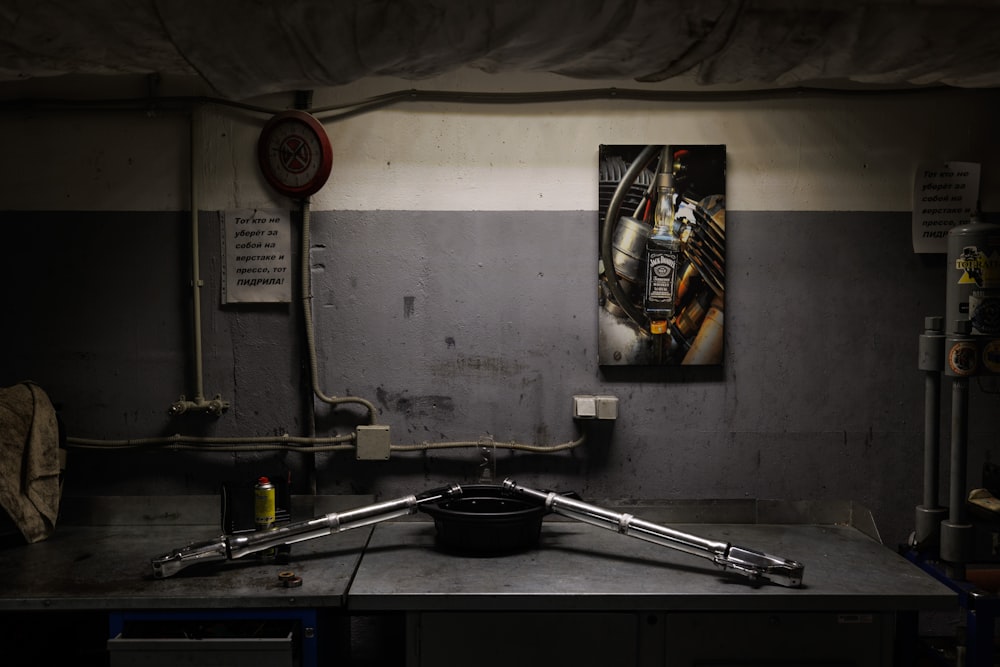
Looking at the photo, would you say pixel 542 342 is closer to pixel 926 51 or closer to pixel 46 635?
pixel 926 51

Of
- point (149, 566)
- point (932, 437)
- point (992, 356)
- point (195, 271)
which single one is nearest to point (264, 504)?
point (149, 566)

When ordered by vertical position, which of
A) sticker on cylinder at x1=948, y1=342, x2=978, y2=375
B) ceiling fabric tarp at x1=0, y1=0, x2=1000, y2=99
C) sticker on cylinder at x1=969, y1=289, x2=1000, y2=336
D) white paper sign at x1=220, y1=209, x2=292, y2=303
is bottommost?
sticker on cylinder at x1=948, y1=342, x2=978, y2=375

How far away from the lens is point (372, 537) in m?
2.28

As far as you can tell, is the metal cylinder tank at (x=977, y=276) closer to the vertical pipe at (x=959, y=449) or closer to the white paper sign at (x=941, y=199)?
the vertical pipe at (x=959, y=449)

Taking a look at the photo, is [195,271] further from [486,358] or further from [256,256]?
[486,358]

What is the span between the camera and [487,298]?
242cm

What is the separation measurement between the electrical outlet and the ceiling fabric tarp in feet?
3.61

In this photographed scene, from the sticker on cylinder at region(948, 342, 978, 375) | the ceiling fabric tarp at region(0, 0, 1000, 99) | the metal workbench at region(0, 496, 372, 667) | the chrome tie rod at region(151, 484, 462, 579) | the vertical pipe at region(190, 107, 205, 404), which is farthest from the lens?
the vertical pipe at region(190, 107, 205, 404)

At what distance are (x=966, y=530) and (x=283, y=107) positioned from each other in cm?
248

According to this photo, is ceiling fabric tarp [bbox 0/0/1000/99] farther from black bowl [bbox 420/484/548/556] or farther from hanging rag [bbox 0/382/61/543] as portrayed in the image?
black bowl [bbox 420/484/548/556]

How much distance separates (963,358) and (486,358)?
144 centimetres

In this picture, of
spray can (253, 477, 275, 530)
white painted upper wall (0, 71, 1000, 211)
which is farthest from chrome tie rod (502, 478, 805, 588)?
white painted upper wall (0, 71, 1000, 211)

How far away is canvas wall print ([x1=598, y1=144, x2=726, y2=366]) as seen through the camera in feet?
7.82

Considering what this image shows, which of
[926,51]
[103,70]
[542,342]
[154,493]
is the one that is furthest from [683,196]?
[154,493]
